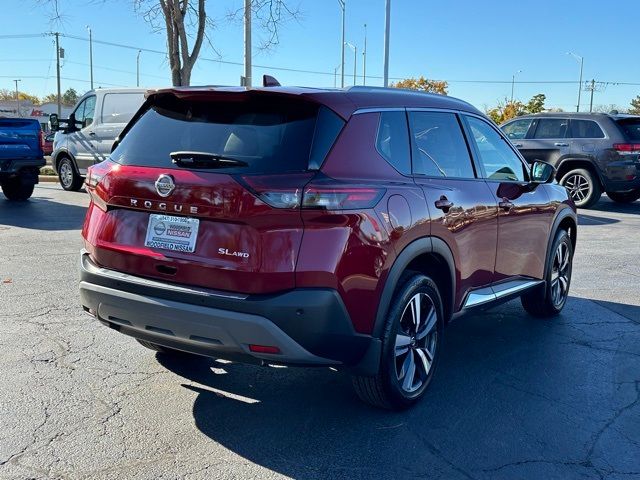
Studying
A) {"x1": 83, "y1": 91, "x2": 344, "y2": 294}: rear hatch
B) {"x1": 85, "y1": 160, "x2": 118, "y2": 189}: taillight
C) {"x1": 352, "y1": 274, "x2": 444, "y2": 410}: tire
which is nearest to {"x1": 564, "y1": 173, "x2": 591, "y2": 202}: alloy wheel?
{"x1": 352, "y1": 274, "x2": 444, "y2": 410}: tire

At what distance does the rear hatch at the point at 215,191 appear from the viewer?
3178 mm

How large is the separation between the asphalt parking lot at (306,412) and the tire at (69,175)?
10399 mm

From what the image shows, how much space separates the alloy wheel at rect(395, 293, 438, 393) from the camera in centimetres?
379

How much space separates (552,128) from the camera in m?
14.7

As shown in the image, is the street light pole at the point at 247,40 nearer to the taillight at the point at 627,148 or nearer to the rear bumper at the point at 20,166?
the rear bumper at the point at 20,166

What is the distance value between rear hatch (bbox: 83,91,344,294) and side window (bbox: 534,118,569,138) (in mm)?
12441

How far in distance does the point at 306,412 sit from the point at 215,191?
1.44m

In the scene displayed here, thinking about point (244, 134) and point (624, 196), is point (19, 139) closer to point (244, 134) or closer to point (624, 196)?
point (244, 134)

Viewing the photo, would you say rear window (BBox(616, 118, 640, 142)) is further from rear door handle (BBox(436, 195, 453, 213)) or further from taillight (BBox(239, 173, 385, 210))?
taillight (BBox(239, 173, 385, 210))

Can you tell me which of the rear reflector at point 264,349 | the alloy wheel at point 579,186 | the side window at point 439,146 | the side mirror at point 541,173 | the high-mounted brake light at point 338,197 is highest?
the side window at point 439,146

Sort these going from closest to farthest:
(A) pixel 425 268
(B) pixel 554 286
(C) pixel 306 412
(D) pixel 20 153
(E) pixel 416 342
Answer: (C) pixel 306 412 → (E) pixel 416 342 → (A) pixel 425 268 → (B) pixel 554 286 → (D) pixel 20 153

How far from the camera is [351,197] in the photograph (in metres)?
3.28

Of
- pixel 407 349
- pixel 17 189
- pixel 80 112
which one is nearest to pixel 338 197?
pixel 407 349

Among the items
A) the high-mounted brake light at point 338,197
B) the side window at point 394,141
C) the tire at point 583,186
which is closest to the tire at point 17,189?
the side window at point 394,141
